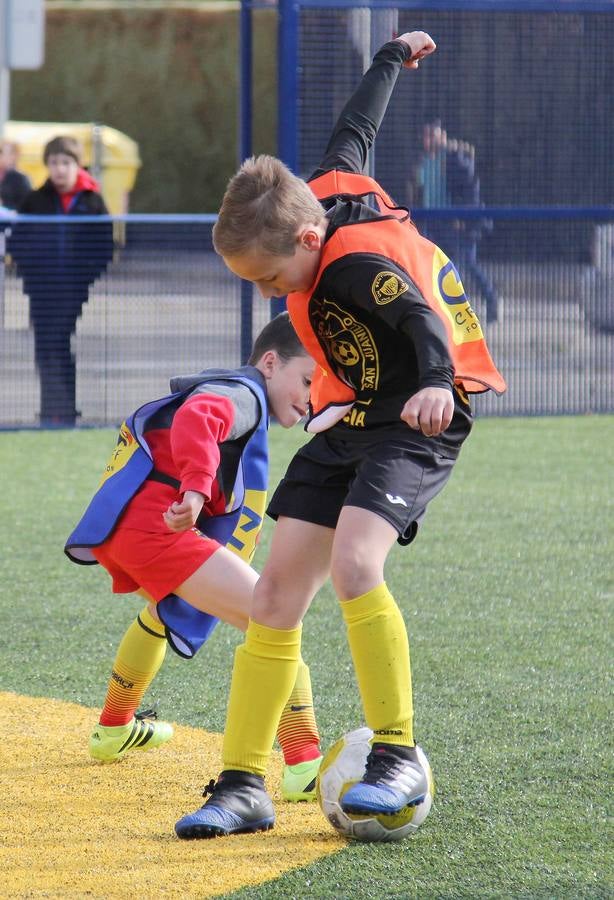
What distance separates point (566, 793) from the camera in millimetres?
3609

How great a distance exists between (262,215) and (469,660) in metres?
2.17

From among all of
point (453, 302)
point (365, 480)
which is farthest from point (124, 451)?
point (453, 302)

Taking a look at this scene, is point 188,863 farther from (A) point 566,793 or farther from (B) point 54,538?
(B) point 54,538

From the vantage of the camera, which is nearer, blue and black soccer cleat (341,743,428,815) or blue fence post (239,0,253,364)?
blue and black soccer cleat (341,743,428,815)

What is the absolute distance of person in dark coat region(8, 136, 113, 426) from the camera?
989 centimetres

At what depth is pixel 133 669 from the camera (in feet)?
13.1

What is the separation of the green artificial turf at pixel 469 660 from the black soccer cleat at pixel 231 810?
24 centimetres

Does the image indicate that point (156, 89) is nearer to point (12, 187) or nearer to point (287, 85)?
point (12, 187)

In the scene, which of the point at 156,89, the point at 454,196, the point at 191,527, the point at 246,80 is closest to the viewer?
the point at 191,527

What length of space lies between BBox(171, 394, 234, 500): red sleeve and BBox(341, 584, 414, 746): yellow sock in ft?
1.52

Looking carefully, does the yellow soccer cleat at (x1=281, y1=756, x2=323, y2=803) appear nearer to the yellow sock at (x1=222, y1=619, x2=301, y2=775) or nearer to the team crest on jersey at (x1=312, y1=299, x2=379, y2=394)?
the yellow sock at (x1=222, y1=619, x2=301, y2=775)

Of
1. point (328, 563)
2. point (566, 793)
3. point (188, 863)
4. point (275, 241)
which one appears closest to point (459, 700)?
point (566, 793)

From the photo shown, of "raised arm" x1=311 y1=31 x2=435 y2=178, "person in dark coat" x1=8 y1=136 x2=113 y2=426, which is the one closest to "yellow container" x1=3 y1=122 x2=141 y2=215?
→ "person in dark coat" x1=8 y1=136 x2=113 y2=426

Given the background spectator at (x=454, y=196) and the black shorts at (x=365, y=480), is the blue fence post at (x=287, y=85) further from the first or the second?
the black shorts at (x=365, y=480)
